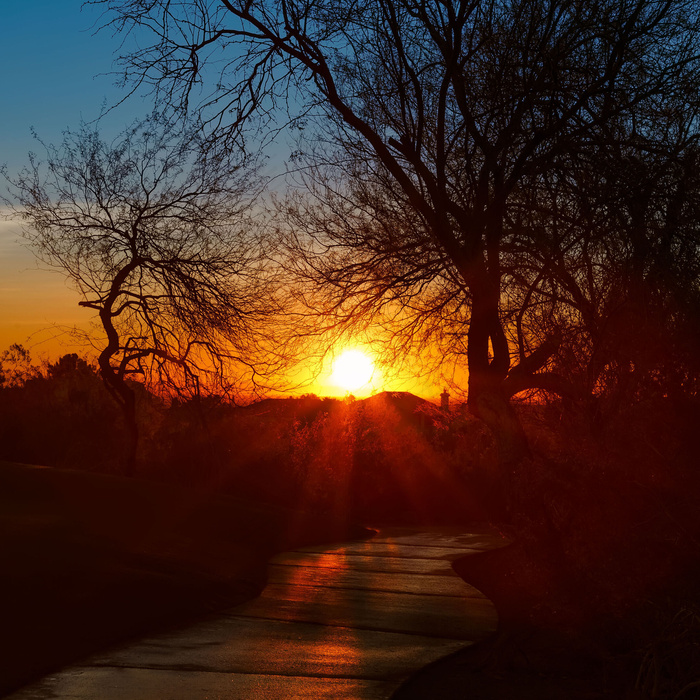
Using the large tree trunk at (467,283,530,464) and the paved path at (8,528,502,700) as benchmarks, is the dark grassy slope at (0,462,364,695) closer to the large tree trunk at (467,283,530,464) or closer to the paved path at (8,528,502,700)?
the paved path at (8,528,502,700)

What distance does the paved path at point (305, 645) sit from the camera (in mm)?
5656

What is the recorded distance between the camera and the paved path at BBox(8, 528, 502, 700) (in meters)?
5.66

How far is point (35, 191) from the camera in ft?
58.4

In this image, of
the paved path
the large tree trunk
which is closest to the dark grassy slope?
the paved path

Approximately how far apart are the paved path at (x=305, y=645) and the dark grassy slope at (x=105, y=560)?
1.17 feet

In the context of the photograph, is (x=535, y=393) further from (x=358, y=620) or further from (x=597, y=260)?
(x=358, y=620)

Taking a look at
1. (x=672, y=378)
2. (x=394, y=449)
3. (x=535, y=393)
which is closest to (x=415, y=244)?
(x=535, y=393)

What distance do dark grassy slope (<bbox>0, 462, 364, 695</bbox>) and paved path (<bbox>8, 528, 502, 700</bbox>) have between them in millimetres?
356

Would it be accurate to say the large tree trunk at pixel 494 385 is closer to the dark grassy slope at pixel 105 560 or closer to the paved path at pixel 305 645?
the paved path at pixel 305 645

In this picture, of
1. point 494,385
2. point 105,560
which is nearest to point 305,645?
point 105,560

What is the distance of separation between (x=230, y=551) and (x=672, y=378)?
7.37 metres

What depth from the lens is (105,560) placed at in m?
9.49

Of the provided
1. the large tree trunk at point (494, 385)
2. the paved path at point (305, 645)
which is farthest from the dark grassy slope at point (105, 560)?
the large tree trunk at point (494, 385)

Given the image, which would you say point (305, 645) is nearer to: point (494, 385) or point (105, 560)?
point (105, 560)
